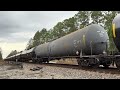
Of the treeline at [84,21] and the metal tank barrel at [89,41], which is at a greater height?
the treeline at [84,21]

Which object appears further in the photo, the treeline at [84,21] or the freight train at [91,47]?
the treeline at [84,21]

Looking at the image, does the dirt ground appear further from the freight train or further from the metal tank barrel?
the metal tank barrel

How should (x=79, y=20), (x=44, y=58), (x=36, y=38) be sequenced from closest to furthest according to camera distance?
(x=44, y=58)
(x=79, y=20)
(x=36, y=38)

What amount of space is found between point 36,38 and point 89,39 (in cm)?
10074

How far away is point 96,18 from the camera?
57281 millimetres

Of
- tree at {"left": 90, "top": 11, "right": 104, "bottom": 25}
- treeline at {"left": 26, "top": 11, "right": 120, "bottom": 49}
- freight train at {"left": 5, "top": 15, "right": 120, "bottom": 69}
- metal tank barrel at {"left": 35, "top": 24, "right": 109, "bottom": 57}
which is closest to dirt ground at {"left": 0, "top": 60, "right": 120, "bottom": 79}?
freight train at {"left": 5, "top": 15, "right": 120, "bottom": 69}

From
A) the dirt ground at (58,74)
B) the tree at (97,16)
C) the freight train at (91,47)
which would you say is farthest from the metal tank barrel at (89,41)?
the tree at (97,16)

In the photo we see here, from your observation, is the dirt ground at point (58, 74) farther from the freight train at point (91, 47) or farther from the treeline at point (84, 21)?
the treeline at point (84, 21)

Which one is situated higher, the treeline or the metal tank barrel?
the treeline

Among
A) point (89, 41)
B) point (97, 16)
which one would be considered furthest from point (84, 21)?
point (89, 41)

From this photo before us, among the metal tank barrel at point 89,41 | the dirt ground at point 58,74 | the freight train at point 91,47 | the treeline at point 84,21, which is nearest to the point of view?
the dirt ground at point 58,74

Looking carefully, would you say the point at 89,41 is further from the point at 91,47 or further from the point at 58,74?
the point at 58,74
